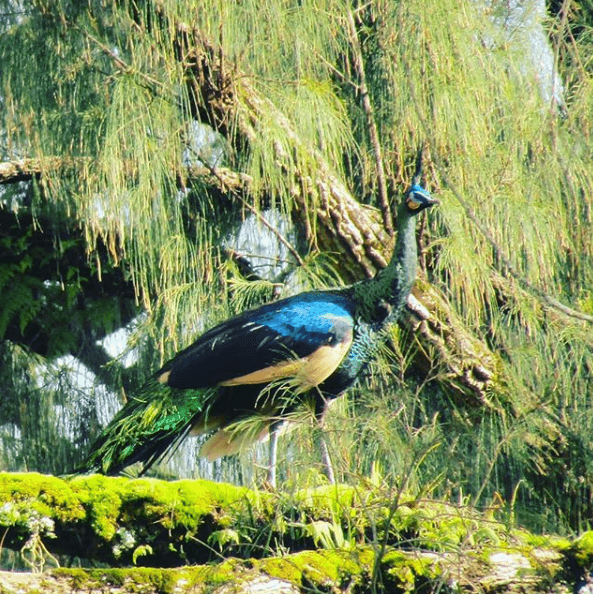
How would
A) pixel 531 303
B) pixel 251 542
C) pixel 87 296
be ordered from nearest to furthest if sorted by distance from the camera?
pixel 251 542
pixel 531 303
pixel 87 296

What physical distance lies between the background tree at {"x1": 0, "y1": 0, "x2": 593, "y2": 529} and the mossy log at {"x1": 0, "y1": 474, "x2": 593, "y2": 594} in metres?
0.64

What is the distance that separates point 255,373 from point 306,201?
0.65m

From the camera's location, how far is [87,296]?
468 centimetres

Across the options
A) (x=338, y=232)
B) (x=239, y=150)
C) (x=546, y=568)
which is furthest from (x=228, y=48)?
(x=546, y=568)

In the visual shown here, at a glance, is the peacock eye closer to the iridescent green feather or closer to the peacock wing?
the peacock wing

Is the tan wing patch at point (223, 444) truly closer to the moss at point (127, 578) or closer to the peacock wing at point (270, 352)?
the peacock wing at point (270, 352)

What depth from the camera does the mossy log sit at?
7.93 ft

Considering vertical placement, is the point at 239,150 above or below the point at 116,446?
above

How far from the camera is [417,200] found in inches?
150

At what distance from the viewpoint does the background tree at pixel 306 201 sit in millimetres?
3773

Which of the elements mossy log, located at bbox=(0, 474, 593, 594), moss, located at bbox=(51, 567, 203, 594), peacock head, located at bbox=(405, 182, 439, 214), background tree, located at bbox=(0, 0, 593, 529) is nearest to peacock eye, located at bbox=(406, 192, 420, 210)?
peacock head, located at bbox=(405, 182, 439, 214)

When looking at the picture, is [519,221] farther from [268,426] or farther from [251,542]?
[251,542]

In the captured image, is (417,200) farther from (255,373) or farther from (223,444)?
(223,444)

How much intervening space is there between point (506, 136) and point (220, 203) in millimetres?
1063
